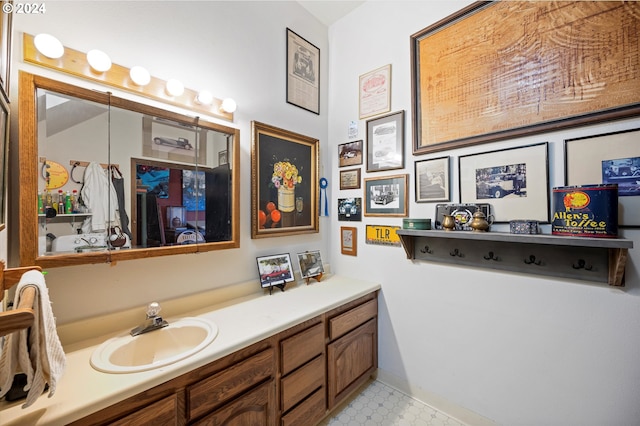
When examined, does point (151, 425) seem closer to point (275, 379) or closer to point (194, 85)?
point (275, 379)

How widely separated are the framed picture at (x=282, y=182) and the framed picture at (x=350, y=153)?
0.22 meters

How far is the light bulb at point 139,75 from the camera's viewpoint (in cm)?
118

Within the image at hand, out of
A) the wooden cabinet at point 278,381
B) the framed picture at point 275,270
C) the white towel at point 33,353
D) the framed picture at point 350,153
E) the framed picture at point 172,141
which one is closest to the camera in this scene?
the white towel at point 33,353

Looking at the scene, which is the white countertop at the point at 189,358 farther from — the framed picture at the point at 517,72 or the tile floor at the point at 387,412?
the framed picture at the point at 517,72

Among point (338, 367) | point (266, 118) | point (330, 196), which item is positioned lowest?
point (338, 367)

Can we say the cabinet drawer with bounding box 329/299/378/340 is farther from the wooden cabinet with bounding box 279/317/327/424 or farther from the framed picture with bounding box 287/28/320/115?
the framed picture with bounding box 287/28/320/115

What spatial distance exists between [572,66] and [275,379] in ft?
6.79

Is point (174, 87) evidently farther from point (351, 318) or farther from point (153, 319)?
point (351, 318)

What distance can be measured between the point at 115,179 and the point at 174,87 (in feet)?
1.78

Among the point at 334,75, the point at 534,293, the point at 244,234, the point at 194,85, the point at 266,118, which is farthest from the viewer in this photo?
the point at 334,75

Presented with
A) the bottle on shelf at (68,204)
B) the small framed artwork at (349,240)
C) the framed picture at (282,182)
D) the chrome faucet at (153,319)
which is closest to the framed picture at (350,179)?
the framed picture at (282,182)

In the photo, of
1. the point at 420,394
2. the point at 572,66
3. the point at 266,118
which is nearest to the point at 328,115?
the point at 266,118

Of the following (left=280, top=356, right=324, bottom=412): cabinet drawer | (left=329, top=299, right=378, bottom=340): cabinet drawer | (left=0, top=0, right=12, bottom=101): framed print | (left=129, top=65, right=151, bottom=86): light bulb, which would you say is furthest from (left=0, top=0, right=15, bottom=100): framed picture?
(left=329, top=299, right=378, bottom=340): cabinet drawer

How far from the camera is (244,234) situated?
1659 millimetres
